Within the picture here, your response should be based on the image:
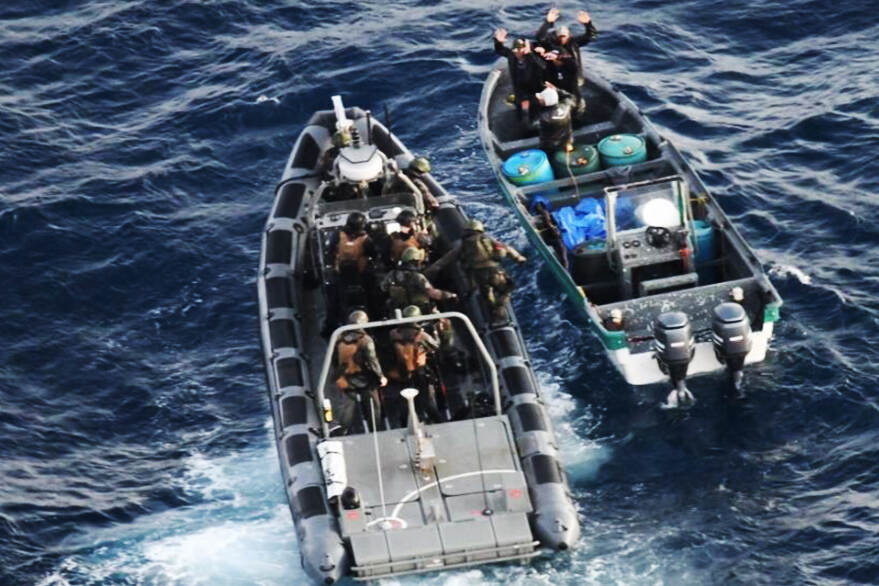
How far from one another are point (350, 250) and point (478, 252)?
6.47 ft

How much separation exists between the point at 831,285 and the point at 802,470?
198 inches

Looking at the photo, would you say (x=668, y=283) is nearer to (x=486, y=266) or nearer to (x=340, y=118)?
(x=486, y=266)

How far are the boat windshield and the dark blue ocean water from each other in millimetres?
1958

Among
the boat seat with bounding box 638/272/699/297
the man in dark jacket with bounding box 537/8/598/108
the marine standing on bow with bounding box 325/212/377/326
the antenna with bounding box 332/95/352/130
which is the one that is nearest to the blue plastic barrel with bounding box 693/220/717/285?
the boat seat with bounding box 638/272/699/297

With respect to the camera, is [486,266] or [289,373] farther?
[486,266]

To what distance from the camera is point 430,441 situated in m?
24.3

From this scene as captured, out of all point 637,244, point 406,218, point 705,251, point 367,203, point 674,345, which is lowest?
point 674,345

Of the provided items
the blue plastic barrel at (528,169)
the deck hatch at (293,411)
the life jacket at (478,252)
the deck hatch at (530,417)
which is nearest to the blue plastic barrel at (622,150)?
the blue plastic barrel at (528,169)

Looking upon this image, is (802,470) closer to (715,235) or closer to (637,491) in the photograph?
(637,491)

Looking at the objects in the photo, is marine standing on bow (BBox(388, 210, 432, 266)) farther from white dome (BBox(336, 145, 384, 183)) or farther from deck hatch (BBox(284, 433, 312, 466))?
deck hatch (BBox(284, 433, 312, 466))

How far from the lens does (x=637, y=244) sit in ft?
95.2

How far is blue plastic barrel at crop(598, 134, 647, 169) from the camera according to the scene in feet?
104

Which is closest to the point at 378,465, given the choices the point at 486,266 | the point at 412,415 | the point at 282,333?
the point at 412,415

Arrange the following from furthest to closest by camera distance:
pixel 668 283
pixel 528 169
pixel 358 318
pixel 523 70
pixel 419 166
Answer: pixel 523 70 < pixel 528 169 < pixel 419 166 < pixel 668 283 < pixel 358 318
